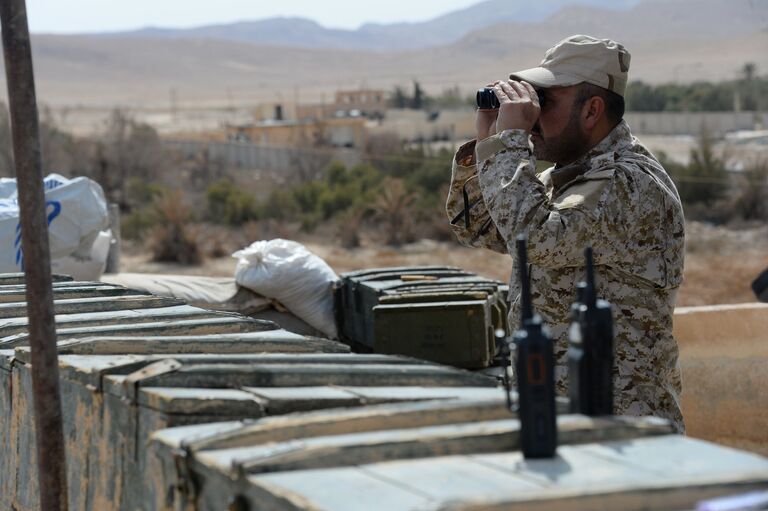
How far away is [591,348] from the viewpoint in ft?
6.93

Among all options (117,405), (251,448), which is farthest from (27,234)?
(251,448)

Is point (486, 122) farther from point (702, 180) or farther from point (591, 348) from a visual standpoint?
point (702, 180)

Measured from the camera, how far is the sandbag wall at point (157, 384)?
93.7 inches

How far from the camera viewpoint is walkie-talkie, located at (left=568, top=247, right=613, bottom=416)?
210cm

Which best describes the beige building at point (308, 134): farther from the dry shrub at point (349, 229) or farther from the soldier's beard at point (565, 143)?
the soldier's beard at point (565, 143)

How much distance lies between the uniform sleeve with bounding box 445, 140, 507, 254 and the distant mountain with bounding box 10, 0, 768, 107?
73.4 metres

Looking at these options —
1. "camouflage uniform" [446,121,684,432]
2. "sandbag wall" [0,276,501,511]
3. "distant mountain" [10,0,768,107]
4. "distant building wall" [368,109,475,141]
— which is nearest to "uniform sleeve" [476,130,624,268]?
"camouflage uniform" [446,121,684,432]

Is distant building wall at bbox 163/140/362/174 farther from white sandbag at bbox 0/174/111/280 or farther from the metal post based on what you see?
the metal post

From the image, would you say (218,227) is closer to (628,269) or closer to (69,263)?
(69,263)

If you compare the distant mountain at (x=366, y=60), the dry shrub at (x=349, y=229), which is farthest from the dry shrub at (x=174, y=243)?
the distant mountain at (x=366, y=60)

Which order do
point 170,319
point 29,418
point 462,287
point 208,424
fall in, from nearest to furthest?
1. point 208,424
2. point 29,418
3. point 170,319
4. point 462,287

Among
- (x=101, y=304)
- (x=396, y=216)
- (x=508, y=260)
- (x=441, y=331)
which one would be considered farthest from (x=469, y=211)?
(x=396, y=216)

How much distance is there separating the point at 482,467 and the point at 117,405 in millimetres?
958

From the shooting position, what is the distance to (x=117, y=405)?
2.56 m
